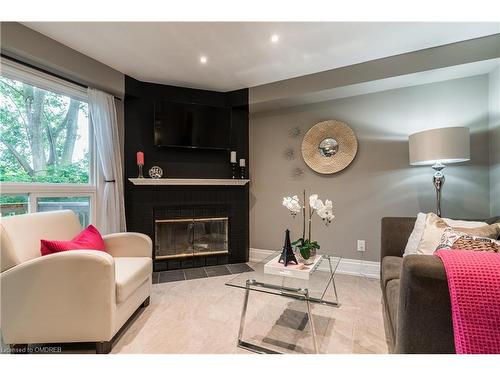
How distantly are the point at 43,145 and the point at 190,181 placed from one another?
148 cm

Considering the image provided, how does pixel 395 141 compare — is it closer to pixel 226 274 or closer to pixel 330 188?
pixel 330 188

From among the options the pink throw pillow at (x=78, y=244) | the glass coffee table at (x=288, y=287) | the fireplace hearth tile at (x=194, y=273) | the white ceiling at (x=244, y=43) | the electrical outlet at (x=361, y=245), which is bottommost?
the fireplace hearth tile at (x=194, y=273)

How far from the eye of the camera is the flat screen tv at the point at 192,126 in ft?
9.98

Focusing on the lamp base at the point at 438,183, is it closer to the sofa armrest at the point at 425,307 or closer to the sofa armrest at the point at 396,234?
the sofa armrest at the point at 396,234

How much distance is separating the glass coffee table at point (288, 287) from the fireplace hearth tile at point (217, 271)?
A: 115cm

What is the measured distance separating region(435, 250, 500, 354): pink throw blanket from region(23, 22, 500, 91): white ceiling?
77.1 inches

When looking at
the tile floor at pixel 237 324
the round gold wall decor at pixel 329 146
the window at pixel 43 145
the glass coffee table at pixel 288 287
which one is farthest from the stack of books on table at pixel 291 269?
the window at pixel 43 145

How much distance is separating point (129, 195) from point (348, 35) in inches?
114

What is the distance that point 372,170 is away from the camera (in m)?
2.81

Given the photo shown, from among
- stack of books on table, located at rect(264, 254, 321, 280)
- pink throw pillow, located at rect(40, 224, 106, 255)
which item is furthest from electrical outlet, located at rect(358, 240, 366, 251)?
pink throw pillow, located at rect(40, 224, 106, 255)

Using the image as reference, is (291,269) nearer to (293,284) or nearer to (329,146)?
(293,284)

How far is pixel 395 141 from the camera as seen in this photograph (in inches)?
106
